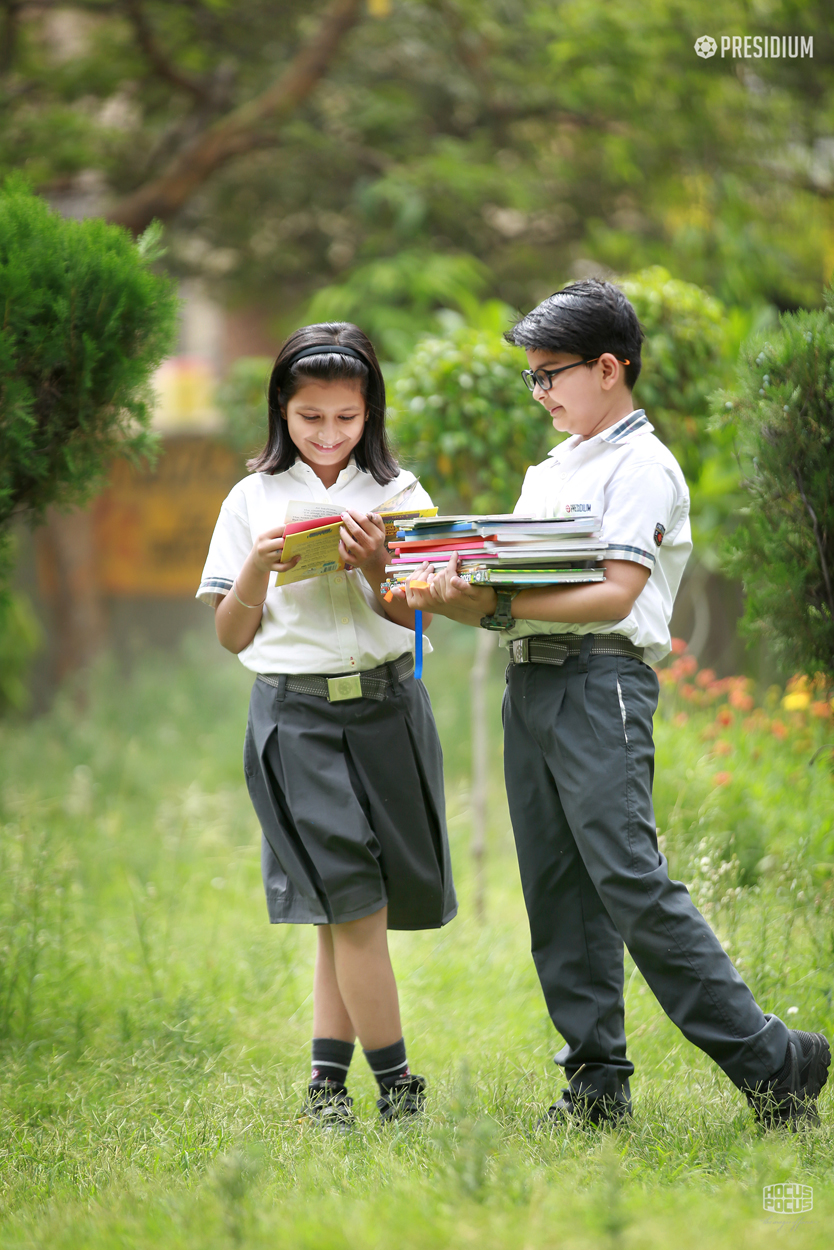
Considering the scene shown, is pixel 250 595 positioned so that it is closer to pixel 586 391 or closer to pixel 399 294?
pixel 586 391

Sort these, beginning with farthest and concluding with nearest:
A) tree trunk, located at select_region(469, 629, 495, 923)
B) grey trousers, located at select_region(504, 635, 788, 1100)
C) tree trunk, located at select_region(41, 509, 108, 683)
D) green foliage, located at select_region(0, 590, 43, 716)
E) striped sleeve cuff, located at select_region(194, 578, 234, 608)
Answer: tree trunk, located at select_region(41, 509, 108, 683), green foliage, located at select_region(0, 590, 43, 716), tree trunk, located at select_region(469, 629, 495, 923), striped sleeve cuff, located at select_region(194, 578, 234, 608), grey trousers, located at select_region(504, 635, 788, 1100)

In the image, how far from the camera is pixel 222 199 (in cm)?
878

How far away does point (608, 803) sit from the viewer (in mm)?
2320

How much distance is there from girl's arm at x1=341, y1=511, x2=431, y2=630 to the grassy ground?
3.61 ft

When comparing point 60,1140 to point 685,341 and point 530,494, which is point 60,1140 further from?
point 685,341

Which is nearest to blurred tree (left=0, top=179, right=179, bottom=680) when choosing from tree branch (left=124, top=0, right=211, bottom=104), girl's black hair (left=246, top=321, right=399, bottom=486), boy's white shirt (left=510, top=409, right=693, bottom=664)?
girl's black hair (left=246, top=321, right=399, bottom=486)

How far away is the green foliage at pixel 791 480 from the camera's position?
8.97ft

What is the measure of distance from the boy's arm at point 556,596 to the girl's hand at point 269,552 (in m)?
0.32

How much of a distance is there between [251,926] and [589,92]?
248 inches

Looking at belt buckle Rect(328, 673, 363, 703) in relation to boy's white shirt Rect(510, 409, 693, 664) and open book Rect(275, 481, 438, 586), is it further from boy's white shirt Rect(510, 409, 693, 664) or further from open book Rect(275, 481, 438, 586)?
boy's white shirt Rect(510, 409, 693, 664)

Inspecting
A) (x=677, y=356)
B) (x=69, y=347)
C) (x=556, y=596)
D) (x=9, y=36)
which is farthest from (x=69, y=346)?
(x=9, y=36)

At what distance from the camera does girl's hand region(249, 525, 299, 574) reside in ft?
7.96

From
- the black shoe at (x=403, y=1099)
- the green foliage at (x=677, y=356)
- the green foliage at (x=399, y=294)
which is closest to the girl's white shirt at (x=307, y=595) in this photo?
the black shoe at (x=403, y=1099)

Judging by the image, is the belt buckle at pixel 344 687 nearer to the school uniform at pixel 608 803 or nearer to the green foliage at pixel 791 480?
the school uniform at pixel 608 803
